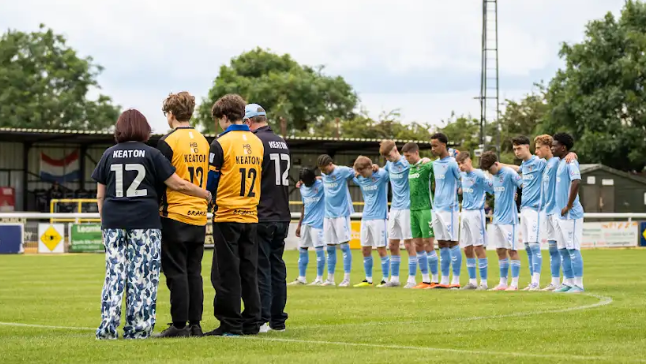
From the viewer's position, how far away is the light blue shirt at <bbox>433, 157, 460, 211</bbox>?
18.6 m

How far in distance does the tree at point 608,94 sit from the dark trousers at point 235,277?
53.4m

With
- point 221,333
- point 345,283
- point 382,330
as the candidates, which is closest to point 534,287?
point 345,283

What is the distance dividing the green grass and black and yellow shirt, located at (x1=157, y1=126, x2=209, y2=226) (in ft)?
3.83

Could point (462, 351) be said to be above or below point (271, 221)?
below

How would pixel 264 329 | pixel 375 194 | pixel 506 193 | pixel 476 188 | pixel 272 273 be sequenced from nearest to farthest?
pixel 264 329, pixel 272 273, pixel 506 193, pixel 476 188, pixel 375 194

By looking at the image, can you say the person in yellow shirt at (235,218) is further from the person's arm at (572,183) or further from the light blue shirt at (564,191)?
the light blue shirt at (564,191)

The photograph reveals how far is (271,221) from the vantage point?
11.0m

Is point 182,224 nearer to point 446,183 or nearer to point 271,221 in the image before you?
point 271,221

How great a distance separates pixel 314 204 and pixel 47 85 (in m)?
64.3

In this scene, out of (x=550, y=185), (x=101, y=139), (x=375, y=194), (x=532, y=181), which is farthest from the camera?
(x=101, y=139)

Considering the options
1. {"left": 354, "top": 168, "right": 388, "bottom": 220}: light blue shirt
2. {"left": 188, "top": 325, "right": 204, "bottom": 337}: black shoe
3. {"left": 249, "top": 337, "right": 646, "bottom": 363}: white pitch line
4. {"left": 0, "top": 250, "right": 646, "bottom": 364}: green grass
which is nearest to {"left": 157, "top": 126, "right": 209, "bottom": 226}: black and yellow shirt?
{"left": 188, "top": 325, "right": 204, "bottom": 337}: black shoe

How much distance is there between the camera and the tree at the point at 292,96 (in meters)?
84.7

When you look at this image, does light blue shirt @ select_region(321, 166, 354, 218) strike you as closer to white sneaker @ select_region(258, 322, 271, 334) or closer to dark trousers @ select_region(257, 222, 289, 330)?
dark trousers @ select_region(257, 222, 289, 330)

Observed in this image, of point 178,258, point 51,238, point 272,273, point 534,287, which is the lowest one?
point 534,287
